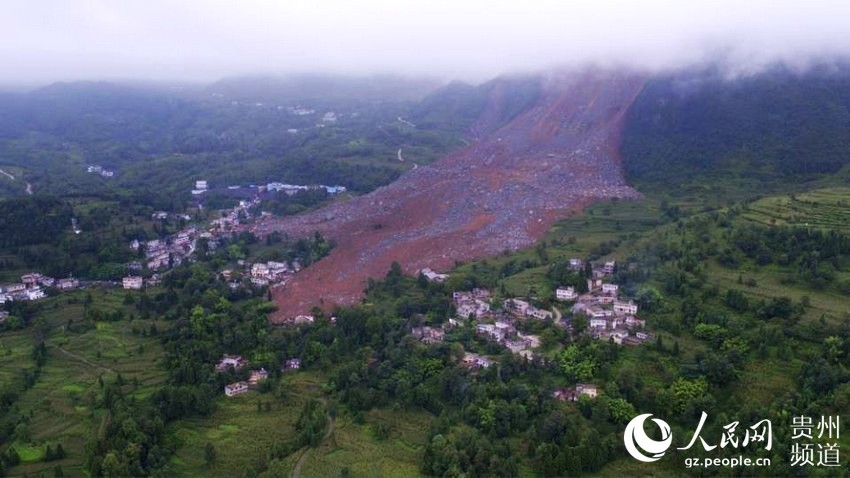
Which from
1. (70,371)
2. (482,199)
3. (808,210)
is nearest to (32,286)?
(70,371)

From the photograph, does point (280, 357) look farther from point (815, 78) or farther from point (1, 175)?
point (1, 175)

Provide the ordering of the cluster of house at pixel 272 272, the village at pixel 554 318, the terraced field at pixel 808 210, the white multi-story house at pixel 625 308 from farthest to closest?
the cluster of house at pixel 272 272 < the terraced field at pixel 808 210 < the white multi-story house at pixel 625 308 < the village at pixel 554 318

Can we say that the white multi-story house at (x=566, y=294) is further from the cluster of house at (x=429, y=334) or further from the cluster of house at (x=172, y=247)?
the cluster of house at (x=172, y=247)

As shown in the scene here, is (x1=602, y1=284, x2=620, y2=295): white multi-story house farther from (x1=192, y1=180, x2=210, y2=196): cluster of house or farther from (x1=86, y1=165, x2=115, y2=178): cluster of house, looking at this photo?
(x1=86, y1=165, x2=115, y2=178): cluster of house

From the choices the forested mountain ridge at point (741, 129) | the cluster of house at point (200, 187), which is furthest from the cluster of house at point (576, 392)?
the cluster of house at point (200, 187)

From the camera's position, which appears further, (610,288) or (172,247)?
(172,247)

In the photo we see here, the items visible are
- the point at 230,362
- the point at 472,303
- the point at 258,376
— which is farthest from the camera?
the point at 472,303

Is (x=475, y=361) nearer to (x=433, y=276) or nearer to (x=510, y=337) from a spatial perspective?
(x=510, y=337)
